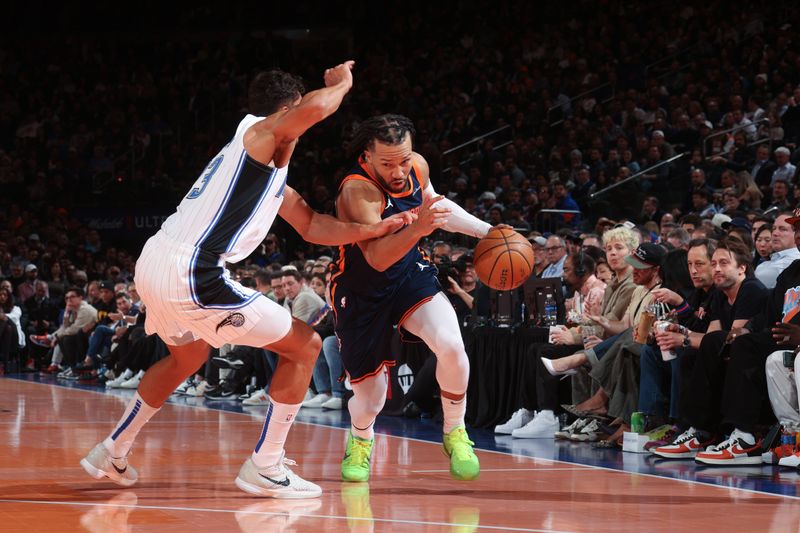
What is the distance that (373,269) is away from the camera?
5.34 meters

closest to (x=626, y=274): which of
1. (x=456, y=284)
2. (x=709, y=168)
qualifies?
(x=456, y=284)

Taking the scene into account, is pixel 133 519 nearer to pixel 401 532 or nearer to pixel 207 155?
pixel 401 532

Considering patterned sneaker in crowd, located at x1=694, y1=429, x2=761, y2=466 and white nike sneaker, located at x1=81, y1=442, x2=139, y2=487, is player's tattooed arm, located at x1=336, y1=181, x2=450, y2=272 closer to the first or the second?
white nike sneaker, located at x1=81, y1=442, x2=139, y2=487

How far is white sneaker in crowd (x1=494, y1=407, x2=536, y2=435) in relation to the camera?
26.6ft

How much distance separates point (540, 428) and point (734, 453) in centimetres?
183

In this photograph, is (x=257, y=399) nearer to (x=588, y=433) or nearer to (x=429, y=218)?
(x=588, y=433)

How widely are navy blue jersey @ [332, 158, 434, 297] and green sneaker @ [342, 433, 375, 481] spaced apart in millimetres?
801

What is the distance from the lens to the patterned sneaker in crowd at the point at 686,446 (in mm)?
6648

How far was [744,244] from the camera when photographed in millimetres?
6805

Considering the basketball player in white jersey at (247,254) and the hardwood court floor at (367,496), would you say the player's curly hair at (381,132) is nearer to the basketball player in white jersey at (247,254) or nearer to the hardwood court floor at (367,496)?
the basketball player in white jersey at (247,254)

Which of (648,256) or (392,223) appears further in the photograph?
(648,256)

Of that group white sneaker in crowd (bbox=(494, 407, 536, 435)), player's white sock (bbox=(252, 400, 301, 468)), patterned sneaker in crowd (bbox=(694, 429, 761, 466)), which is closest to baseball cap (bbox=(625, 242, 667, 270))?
patterned sneaker in crowd (bbox=(694, 429, 761, 466))

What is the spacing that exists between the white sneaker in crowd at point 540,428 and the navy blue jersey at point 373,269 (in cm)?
274

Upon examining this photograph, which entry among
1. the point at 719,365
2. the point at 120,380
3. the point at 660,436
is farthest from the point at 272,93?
the point at 120,380
